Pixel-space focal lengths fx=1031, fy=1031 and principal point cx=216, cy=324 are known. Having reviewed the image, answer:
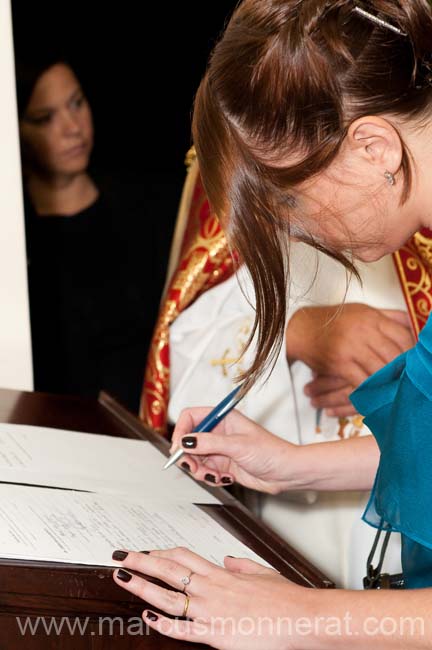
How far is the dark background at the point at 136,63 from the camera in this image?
3564 millimetres

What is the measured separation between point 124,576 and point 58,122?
2219 mm

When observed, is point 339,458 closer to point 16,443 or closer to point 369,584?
point 369,584

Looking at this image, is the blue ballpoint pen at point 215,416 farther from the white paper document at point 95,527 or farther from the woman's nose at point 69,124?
the woman's nose at point 69,124

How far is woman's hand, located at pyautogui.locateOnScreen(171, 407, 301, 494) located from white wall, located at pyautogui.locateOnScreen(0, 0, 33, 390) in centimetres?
52

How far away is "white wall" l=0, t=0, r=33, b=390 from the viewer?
159cm

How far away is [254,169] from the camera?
3.29 feet

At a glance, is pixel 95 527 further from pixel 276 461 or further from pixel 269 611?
pixel 276 461

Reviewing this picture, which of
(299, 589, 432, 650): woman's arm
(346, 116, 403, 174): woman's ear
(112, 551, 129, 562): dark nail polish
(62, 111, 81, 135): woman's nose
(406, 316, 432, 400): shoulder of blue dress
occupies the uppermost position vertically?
(62, 111, 81, 135): woman's nose

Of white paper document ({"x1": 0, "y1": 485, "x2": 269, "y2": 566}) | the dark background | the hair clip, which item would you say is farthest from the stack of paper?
the dark background

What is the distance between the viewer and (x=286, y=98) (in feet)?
3.11

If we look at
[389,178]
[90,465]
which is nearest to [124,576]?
[90,465]

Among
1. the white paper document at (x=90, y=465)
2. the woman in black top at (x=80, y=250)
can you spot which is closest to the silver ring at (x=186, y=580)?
the white paper document at (x=90, y=465)

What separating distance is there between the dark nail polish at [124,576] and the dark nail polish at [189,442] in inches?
12.4

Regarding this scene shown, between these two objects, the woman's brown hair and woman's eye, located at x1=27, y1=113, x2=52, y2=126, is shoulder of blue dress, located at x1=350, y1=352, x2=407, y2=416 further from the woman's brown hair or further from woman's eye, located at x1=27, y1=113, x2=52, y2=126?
woman's eye, located at x1=27, y1=113, x2=52, y2=126
